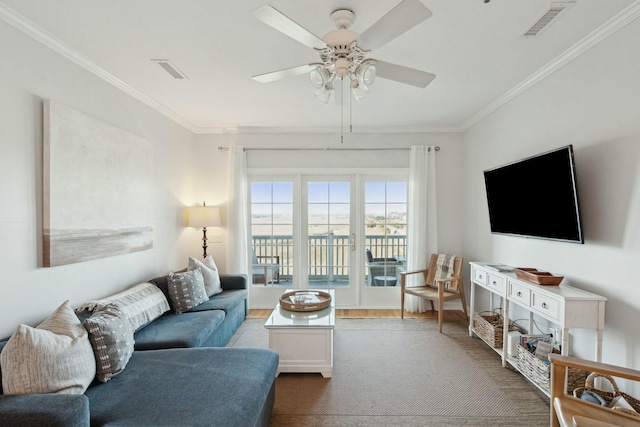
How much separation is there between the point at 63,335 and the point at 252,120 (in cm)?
306

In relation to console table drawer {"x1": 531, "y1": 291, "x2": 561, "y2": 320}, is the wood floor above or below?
below

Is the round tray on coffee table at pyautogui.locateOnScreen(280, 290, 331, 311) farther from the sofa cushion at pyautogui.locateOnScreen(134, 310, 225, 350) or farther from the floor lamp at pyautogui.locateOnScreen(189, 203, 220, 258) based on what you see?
the floor lamp at pyautogui.locateOnScreen(189, 203, 220, 258)

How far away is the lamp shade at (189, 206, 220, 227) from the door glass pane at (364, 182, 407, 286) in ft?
6.82

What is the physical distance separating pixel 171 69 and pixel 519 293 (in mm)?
3480

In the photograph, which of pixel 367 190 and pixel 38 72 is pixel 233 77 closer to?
pixel 38 72

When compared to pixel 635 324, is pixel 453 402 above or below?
below

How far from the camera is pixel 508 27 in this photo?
6.63 feet

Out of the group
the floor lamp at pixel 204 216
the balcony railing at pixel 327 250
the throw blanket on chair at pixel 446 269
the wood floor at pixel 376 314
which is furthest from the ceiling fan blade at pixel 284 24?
the wood floor at pixel 376 314

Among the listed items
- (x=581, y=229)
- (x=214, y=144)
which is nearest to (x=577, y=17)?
(x=581, y=229)

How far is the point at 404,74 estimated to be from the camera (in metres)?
1.91

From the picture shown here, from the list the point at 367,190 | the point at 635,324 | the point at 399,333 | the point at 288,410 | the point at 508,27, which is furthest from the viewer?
the point at 367,190

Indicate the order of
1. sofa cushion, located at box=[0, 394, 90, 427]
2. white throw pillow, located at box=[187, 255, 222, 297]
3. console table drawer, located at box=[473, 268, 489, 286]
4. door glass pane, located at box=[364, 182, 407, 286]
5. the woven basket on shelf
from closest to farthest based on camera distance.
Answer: sofa cushion, located at box=[0, 394, 90, 427], the woven basket on shelf, console table drawer, located at box=[473, 268, 489, 286], white throw pillow, located at box=[187, 255, 222, 297], door glass pane, located at box=[364, 182, 407, 286]

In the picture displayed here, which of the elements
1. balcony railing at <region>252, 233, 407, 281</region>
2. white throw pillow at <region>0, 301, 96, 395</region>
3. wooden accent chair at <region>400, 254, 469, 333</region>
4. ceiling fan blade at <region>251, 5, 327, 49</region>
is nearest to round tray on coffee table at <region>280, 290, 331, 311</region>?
balcony railing at <region>252, 233, 407, 281</region>

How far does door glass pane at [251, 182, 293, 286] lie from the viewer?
4.46 metres
